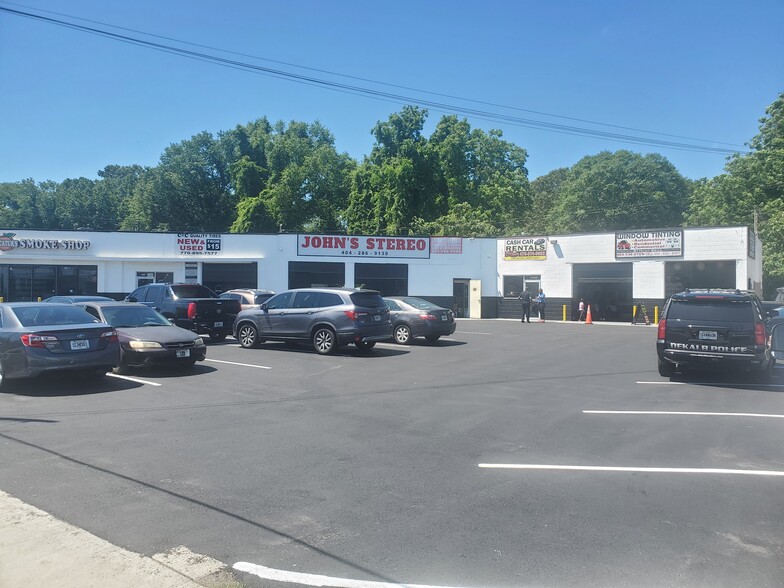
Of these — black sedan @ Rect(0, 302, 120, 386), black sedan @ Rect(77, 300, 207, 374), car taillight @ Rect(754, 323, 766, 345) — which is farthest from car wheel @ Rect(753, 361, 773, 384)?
black sedan @ Rect(0, 302, 120, 386)

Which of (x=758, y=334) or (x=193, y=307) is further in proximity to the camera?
(x=193, y=307)

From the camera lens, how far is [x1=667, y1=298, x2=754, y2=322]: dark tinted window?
1203 centimetres

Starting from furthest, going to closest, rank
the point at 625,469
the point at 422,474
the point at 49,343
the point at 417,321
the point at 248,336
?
the point at 417,321 < the point at 248,336 < the point at 49,343 < the point at 625,469 < the point at 422,474

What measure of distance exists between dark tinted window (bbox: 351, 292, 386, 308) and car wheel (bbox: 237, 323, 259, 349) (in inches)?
129

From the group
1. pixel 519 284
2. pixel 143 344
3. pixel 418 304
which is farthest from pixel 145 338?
pixel 519 284

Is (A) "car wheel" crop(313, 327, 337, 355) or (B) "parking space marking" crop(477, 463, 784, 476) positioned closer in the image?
(B) "parking space marking" crop(477, 463, 784, 476)

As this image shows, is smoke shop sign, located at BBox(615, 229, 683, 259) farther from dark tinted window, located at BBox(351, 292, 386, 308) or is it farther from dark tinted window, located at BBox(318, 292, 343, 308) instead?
dark tinted window, located at BBox(318, 292, 343, 308)

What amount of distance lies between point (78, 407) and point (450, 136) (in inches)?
1785

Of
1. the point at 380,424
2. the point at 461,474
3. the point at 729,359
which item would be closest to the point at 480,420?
the point at 380,424

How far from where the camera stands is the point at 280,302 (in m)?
17.2

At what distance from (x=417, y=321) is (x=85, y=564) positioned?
50.3ft

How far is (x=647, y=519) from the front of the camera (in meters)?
5.03

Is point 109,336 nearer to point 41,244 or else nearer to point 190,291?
point 190,291

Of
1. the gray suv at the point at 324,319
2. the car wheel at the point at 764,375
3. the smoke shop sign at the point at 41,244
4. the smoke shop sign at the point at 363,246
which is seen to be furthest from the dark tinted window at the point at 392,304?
the smoke shop sign at the point at 41,244
